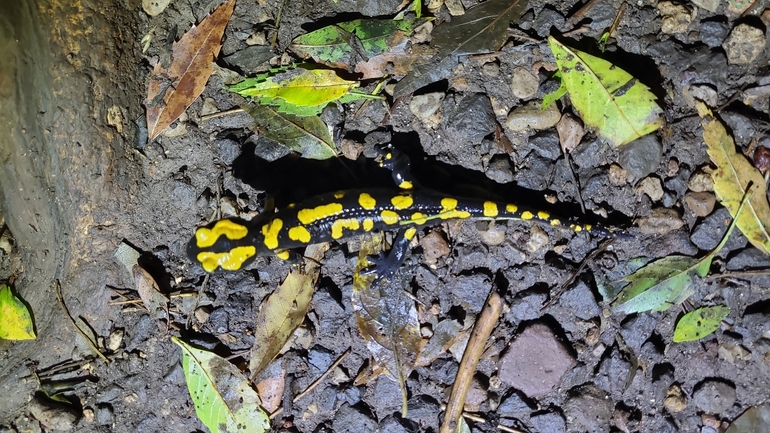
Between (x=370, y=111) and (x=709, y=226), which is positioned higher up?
(x=370, y=111)

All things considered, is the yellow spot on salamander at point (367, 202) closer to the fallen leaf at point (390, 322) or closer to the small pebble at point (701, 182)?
the fallen leaf at point (390, 322)

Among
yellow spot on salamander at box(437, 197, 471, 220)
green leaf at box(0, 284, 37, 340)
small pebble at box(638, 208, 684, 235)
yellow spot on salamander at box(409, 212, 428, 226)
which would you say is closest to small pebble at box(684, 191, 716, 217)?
small pebble at box(638, 208, 684, 235)

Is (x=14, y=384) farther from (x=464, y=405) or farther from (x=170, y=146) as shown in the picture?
(x=464, y=405)

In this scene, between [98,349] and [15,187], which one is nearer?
[15,187]

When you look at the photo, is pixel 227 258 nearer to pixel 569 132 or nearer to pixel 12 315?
pixel 12 315

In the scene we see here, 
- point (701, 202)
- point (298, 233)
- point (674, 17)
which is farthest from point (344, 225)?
point (674, 17)

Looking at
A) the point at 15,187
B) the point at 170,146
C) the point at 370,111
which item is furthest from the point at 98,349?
the point at 370,111
